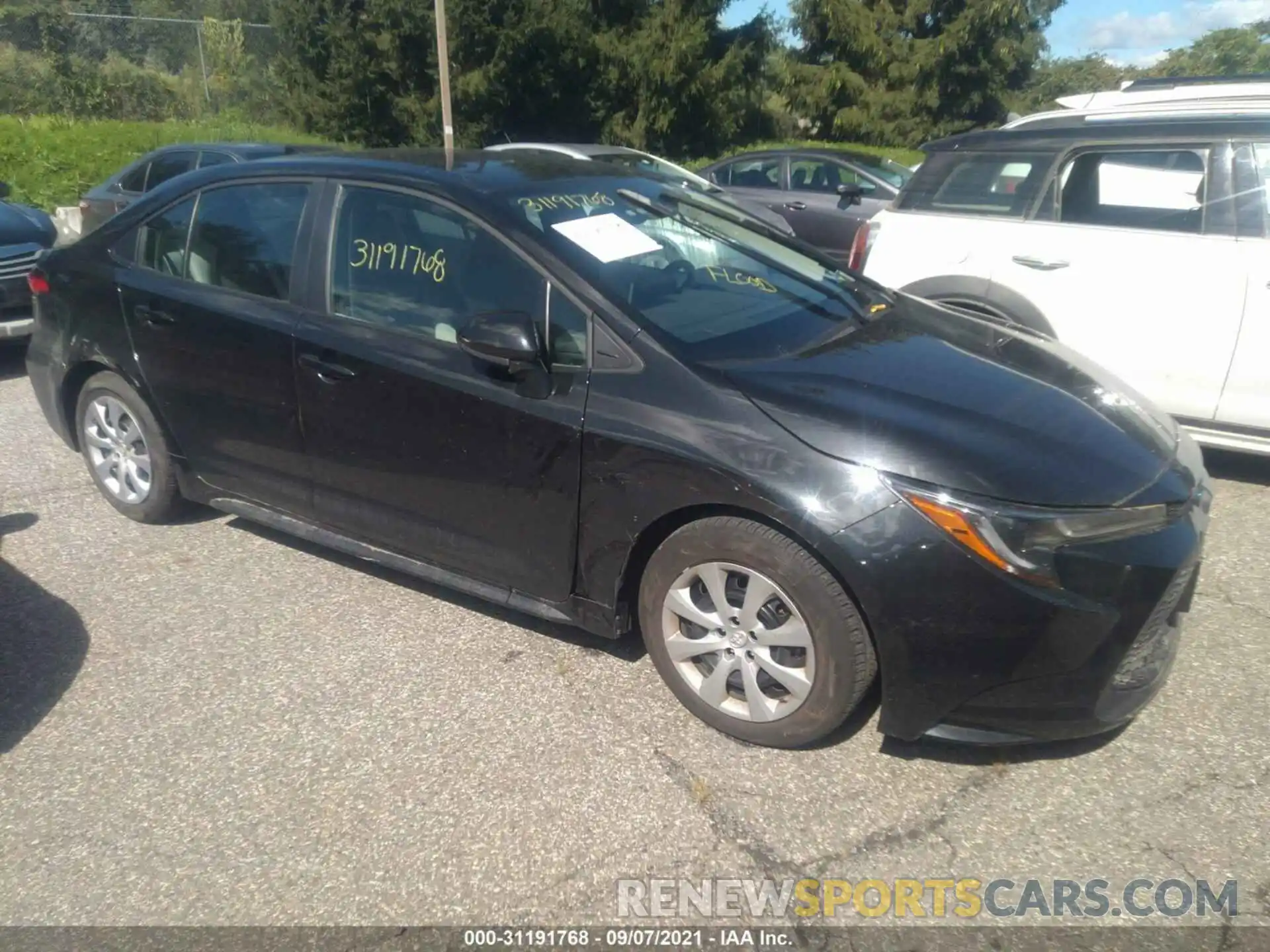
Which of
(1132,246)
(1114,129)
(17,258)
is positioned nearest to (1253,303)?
(1132,246)

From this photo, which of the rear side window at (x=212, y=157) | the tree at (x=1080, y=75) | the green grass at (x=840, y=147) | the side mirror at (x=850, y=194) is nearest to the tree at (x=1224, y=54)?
the tree at (x=1080, y=75)

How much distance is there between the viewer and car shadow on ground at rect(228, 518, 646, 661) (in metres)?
3.83

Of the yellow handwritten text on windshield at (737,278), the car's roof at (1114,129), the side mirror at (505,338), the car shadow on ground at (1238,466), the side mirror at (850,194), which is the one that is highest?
the car's roof at (1114,129)

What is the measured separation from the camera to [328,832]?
2908 millimetres

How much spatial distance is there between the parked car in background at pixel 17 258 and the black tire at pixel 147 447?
9.76 feet

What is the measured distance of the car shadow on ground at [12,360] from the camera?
7.74 meters

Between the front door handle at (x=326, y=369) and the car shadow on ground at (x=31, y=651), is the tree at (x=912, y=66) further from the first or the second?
the car shadow on ground at (x=31, y=651)

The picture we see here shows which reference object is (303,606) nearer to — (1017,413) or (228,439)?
(228,439)

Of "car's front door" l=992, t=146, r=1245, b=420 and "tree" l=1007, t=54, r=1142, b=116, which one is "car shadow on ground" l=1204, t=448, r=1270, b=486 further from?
"tree" l=1007, t=54, r=1142, b=116

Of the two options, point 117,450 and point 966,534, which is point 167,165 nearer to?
point 117,450

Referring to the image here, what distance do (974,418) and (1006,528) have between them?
44 cm

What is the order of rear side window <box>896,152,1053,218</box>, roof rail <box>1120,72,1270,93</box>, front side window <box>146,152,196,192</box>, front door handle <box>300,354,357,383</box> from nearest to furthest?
front door handle <box>300,354,357,383</box> < rear side window <box>896,152,1053,218</box> < roof rail <box>1120,72,1270,93</box> < front side window <box>146,152,196,192</box>

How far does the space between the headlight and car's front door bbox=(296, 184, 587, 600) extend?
3.58 ft

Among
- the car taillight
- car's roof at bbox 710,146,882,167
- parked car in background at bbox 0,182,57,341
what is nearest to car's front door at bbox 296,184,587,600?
the car taillight
